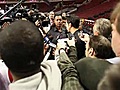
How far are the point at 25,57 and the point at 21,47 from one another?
37 millimetres

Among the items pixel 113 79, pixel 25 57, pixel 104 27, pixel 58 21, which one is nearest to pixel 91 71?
pixel 25 57

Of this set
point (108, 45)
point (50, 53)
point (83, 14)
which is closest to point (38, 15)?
point (50, 53)

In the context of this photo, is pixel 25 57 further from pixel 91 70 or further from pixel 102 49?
pixel 102 49

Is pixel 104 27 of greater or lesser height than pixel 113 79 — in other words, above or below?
below

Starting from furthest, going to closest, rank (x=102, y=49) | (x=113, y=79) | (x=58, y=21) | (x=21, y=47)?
(x=58, y=21) < (x=102, y=49) < (x=21, y=47) < (x=113, y=79)

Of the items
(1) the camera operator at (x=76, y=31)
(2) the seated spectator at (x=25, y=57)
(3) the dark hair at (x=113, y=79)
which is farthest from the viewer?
(1) the camera operator at (x=76, y=31)

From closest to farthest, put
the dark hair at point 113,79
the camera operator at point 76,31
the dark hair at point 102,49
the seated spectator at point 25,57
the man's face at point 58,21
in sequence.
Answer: the dark hair at point 113,79
the seated spectator at point 25,57
the dark hair at point 102,49
the camera operator at point 76,31
the man's face at point 58,21

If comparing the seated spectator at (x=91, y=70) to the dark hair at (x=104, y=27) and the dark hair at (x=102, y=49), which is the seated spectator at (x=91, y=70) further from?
the dark hair at (x=104, y=27)

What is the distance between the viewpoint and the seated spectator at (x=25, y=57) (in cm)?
99

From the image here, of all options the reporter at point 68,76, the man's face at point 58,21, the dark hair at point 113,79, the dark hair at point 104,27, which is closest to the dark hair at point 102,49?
the reporter at point 68,76

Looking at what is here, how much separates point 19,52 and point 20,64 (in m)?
0.04

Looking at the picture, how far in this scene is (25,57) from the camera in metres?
1.00

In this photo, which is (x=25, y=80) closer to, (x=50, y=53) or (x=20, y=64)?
(x=20, y=64)

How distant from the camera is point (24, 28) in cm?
101
